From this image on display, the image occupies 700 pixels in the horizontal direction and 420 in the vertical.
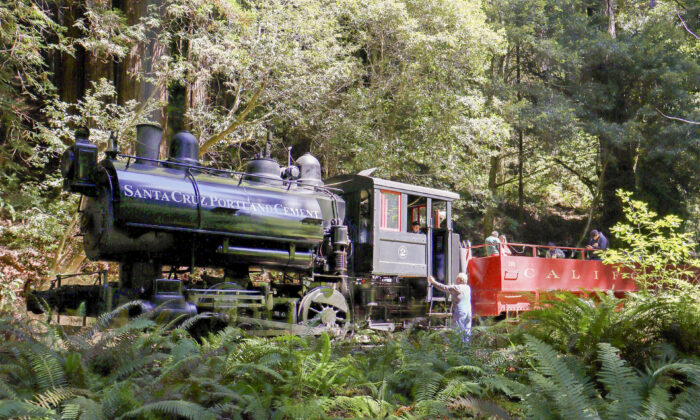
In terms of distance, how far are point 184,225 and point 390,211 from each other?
351cm

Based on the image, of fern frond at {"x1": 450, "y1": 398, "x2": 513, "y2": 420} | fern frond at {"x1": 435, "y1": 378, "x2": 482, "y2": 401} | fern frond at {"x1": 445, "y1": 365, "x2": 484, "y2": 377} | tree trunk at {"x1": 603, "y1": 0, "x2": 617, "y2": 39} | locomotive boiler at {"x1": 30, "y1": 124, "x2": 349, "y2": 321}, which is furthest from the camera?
tree trunk at {"x1": 603, "y1": 0, "x2": 617, "y2": 39}

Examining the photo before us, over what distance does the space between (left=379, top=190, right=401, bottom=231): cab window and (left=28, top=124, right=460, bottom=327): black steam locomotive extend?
19 millimetres

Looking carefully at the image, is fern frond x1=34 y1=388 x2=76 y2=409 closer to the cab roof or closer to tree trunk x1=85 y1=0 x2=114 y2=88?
the cab roof

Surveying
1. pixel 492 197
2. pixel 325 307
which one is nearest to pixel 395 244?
pixel 325 307

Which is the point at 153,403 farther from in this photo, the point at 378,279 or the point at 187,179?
the point at 378,279

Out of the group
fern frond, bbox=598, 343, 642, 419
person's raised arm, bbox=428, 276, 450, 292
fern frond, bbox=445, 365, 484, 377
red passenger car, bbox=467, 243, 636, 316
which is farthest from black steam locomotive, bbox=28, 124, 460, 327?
fern frond, bbox=598, 343, 642, 419

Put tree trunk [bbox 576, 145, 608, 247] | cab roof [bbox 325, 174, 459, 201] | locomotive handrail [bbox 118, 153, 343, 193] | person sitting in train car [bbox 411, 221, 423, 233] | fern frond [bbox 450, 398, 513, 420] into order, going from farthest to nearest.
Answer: tree trunk [bbox 576, 145, 608, 247] < person sitting in train car [bbox 411, 221, 423, 233] < cab roof [bbox 325, 174, 459, 201] < locomotive handrail [bbox 118, 153, 343, 193] < fern frond [bbox 450, 398, 513, 420]

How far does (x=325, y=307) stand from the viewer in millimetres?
7875

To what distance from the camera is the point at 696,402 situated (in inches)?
79.7

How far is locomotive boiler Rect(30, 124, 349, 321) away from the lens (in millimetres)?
6410

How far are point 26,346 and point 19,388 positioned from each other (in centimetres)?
31

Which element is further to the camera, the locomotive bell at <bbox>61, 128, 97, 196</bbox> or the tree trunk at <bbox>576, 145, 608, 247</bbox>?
the tree trunk at <bbox>576, 145, 608, 247</bbox>

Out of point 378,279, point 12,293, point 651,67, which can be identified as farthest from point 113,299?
point 651,67

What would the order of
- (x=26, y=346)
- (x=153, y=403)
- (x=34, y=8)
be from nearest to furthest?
1. (x=153, y=403)
2. (x=26, y=346)
3. (x=34, y=8)
